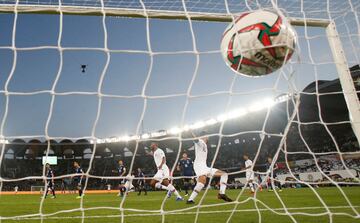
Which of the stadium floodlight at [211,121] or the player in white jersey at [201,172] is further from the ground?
the stadium floodlight at [211,121]

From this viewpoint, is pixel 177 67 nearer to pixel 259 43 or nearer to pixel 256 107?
pixel 259 43

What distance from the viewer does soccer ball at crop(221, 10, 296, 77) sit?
3.14 metres

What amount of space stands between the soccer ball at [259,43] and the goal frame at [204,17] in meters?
0.54

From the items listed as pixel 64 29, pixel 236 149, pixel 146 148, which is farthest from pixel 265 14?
pixel 146 148

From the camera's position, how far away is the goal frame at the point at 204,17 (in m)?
3.70

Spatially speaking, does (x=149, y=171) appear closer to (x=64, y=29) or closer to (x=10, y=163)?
(x=10, y=163)

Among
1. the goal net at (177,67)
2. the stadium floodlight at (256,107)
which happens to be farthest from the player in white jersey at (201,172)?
the stadium floodlight at (256,107)

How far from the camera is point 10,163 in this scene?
36.6 m

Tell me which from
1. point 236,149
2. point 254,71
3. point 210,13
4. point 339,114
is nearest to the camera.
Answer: point 254,71

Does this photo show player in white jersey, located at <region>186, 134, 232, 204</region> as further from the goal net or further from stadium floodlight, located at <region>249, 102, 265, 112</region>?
stadium floodlight, located at <region>249, 102, 265, 112</region>

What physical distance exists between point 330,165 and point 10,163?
30.2 meters

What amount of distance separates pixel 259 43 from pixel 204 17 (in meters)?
1.24

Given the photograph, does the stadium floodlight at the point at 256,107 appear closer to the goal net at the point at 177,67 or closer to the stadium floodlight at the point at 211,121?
the stadium floodlight at the point at 211,121

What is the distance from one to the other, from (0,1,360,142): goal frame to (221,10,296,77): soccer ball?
1.76 ft
